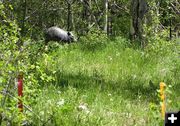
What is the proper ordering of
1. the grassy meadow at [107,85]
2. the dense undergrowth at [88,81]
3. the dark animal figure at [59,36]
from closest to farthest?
the dense undergrowth at [88,81] < the grassy meadow at [107,85] < the dark animal figure at [59,36]

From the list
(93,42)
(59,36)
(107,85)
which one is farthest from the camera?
(59,36)

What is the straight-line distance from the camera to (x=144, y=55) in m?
9.65

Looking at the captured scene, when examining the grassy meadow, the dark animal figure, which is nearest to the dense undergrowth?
the grassy meadow

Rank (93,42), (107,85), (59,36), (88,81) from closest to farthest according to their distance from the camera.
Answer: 1. (107,85)
2. (88,81)
3. (93,42)
4. (59,36)

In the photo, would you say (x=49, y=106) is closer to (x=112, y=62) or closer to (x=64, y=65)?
(x=64, y=65)

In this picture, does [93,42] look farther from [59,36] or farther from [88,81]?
[88,81]

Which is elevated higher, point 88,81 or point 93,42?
point 93,42

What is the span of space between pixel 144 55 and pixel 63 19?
23758 millimetres

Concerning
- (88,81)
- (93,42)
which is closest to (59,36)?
(93,42)

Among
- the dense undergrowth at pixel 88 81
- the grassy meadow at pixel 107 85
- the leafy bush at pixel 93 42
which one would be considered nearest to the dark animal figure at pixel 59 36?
the leafy bush at pixel 93 42

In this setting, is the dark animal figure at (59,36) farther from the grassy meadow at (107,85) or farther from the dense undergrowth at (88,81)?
the grassy meadow at (107,85)

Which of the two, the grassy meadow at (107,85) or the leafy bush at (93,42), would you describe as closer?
the grassy meadow at (107,85)

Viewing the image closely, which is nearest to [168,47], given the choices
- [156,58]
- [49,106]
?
[156,58]

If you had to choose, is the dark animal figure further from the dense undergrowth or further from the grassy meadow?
the grassy meadow
